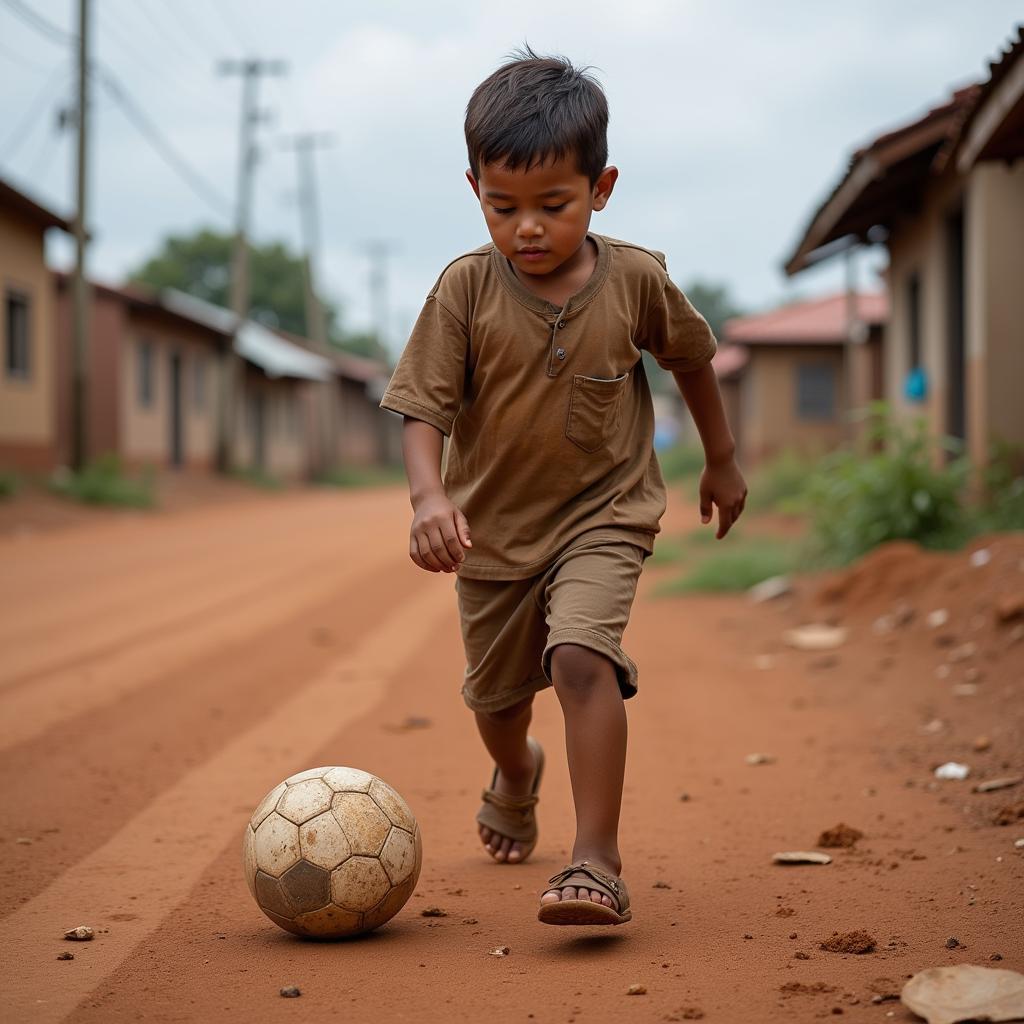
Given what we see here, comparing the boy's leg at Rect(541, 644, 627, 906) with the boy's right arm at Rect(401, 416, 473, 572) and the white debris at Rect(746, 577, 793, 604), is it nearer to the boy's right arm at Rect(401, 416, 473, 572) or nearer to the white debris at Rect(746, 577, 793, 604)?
the boy's right arm at Rect(401, 416, 473, 572)

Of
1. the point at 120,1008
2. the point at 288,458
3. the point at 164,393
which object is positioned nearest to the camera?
the point at 120,1008

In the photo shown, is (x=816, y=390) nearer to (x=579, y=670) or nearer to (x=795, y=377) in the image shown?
(x=795, y=377)

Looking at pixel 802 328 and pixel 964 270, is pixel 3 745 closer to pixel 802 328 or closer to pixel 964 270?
pixel 964 270

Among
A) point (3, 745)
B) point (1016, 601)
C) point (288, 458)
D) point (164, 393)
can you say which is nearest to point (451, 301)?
point (3, 745)

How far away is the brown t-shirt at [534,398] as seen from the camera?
3.20m

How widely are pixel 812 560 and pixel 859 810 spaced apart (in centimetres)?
607

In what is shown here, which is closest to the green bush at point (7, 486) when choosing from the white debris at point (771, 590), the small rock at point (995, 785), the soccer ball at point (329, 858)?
the white debris at point (771, 590)

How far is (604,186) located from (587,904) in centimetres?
165

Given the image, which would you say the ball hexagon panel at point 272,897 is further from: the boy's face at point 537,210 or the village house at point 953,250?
the village house at point 953,250

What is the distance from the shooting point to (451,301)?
10.6 ft

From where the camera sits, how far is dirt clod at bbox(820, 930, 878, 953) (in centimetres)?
278

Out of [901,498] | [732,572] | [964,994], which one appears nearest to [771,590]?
[732,572]

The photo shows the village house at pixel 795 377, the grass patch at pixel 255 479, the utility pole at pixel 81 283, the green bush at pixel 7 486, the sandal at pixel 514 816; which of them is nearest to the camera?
the sandal at pixel 514 816

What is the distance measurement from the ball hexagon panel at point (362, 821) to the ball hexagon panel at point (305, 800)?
27 millimetres
